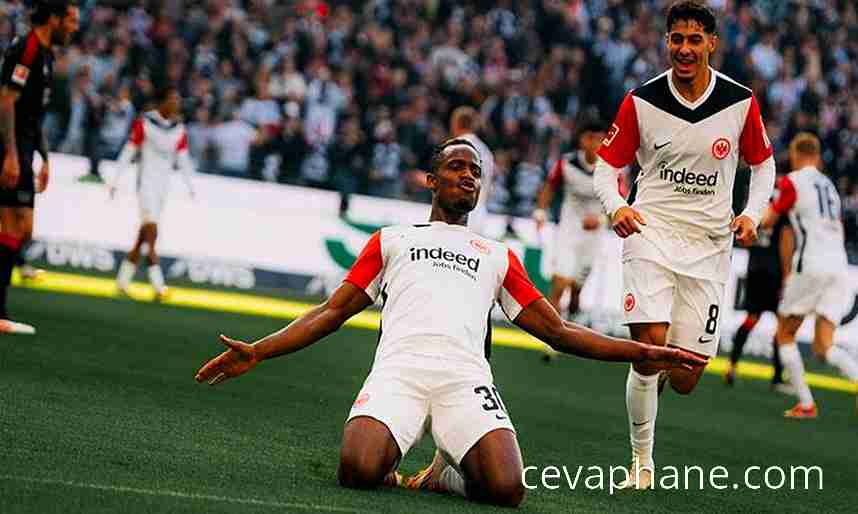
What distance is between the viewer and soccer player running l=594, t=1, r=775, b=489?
868 centimetres

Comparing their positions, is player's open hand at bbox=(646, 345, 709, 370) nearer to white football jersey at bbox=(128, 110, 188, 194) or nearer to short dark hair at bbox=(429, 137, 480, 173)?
short dark hair at bbox=(429, 137, 480, 173)

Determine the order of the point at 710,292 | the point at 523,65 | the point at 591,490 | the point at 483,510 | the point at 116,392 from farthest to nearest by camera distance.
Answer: the point at 523,65
the point at 116,392
the point at 710,292
the point at 591,490
the point at 483,510

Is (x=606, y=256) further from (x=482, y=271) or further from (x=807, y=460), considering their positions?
(x=482, y=271)

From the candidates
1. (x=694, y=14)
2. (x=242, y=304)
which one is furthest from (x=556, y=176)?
(x=694, y=14)

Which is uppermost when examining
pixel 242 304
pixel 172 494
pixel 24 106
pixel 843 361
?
pixel 24 106

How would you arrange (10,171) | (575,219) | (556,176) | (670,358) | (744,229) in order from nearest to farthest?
1. (670,358)
2. (744,229)
3. (10,171)
4. (556,176)
5. (575,219)

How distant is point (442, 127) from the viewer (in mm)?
24875

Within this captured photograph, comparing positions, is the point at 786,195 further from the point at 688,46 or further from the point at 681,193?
the point at 688,46

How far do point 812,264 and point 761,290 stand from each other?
Answer: 2.73 m

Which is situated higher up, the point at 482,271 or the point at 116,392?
the point at 482,271

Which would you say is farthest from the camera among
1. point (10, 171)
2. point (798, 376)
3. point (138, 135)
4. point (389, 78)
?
point (389, 78)

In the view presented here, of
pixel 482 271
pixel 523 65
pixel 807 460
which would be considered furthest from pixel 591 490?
pixel 523 65

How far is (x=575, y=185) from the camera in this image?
17.6 metres

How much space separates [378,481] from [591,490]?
1.48 metres
